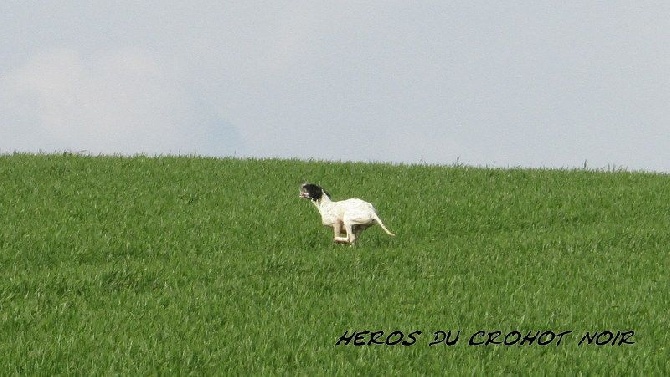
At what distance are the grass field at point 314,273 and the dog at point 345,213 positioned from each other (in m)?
0.40

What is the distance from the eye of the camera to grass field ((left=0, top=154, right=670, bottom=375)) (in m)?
8.54

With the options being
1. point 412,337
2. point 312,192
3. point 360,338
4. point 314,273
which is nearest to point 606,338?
point 412,337

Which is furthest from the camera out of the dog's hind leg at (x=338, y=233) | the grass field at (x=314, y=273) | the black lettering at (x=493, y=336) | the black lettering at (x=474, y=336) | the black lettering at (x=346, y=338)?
the dog's hind leg at (x=338, y=233)

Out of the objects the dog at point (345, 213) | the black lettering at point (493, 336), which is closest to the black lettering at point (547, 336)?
the black lettering at point (493, 336)

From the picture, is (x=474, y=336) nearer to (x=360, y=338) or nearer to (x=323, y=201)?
(x=360, y=338)

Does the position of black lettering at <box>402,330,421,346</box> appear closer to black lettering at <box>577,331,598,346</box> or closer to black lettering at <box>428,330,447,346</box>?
black lettering at <box>428,330,447,346</box>

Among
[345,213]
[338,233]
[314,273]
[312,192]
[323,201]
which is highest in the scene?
[312,192]

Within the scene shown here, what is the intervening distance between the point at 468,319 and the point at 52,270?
20.4 feet

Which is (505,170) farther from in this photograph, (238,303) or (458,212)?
(238,303)

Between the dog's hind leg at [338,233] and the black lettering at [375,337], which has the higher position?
the dog's hind leg at [338,233]

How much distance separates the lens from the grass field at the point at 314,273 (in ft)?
28.0

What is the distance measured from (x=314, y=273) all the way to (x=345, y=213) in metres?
1.61

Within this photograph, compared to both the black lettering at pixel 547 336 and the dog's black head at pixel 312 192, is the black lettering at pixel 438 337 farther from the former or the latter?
the dog's black head at pixel 312 192

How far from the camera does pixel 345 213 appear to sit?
13.5 metres
